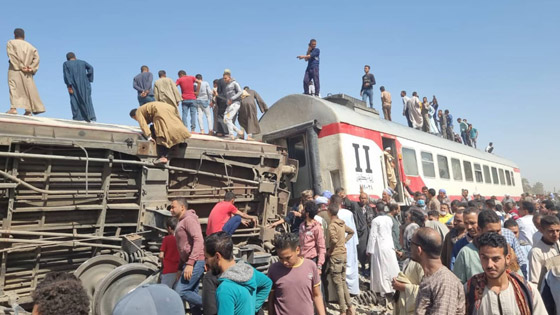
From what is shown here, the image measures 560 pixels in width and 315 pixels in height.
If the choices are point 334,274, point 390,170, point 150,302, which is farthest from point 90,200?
point 390,170

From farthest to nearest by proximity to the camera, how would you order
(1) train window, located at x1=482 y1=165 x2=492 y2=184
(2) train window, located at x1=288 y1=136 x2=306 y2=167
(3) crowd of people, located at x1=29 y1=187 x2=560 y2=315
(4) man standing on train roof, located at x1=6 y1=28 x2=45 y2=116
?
(1) train window, located at x1=482 y1=165 x2=492 y2=184, (2) train window, located at x1=288 y1=136 x2=306 y2=167, (4) man standing on train roof, located at x1=6 y1=28 x2=45 y2=116, (3) crowd of people, located at x1=29 y1=187 x2=560 y2=315

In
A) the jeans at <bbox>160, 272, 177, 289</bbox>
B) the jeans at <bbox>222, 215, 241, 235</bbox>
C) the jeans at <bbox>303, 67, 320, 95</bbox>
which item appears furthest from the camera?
the jeans at <bbox>303, 67, 320, 95</bbox>

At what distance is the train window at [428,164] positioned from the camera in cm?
1227

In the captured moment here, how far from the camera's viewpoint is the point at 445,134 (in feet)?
63.0

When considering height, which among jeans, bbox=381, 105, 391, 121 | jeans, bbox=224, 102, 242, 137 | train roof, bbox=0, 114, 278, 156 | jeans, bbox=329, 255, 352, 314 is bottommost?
jeans, bbox=329, 255, 352, 314

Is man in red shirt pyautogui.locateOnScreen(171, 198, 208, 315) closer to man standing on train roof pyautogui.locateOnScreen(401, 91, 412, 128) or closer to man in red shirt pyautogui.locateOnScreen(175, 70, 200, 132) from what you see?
man in red shirt pyautogui.locateOnScreen(175, 70, 200, 132)

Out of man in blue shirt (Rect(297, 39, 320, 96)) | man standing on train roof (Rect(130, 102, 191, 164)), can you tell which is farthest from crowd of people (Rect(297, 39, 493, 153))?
man standing on train roof (Rect(130, 102, 191, 164))

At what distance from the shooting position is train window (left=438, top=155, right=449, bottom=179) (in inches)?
→ 521

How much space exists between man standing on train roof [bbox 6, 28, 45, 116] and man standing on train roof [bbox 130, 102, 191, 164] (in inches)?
75.5

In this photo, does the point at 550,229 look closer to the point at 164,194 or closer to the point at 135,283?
the point at 135,283

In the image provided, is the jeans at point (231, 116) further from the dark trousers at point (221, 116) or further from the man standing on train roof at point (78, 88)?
the man standing on train roof at point (78, 88)

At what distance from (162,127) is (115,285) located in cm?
261

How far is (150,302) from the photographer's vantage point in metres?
1.89

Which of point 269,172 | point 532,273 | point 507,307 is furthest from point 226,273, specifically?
point 269,172
